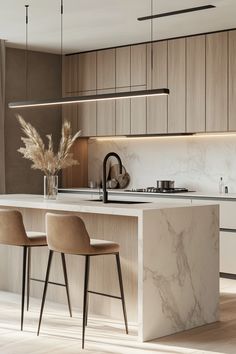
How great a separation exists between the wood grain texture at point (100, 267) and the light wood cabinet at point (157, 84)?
248cm

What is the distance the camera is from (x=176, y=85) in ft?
26.9

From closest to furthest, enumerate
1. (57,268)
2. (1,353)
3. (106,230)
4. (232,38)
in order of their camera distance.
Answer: (1,353), (106,230), (57,268), (232,38)

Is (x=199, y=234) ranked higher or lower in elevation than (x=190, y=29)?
lower

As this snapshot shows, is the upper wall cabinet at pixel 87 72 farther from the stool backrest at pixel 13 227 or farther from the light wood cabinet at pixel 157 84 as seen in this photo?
the stool backrest at pixel 13 227

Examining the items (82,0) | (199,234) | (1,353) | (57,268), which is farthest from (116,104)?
(1,353)

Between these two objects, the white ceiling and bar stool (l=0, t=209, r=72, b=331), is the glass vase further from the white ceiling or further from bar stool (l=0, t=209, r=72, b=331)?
the white ceiling

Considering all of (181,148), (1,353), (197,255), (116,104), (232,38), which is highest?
(232,38)

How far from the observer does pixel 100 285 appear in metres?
5.76

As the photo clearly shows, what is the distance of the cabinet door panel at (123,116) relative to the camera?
875 centimetres

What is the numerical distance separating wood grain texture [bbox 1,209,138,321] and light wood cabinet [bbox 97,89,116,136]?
2.65m

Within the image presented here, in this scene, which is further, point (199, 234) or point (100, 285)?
point (100, 285)

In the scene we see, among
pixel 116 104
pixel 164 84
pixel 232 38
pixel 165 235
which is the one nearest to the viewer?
pixel 165 235

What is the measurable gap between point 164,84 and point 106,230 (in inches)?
122

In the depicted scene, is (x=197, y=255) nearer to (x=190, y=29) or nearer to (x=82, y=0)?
(x=82, y=0)
